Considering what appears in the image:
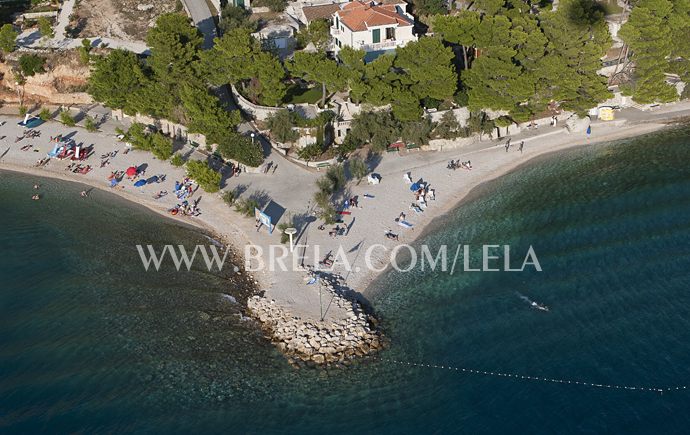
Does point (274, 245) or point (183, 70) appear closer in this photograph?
point (274, 245)

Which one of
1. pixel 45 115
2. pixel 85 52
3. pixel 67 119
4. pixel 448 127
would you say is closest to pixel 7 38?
pixel 85 52

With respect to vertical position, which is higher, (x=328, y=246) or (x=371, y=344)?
(x=328, y=246)

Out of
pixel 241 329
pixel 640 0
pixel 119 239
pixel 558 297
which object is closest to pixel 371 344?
pixel 241 329

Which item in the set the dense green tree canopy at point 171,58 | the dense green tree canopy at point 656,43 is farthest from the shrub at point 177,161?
the dense green tree canopy at point 656,43

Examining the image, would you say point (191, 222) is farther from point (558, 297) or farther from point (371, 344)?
point (558, 297)

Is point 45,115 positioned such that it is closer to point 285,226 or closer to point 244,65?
point 244,65

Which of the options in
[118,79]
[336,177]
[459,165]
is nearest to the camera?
[336,177]

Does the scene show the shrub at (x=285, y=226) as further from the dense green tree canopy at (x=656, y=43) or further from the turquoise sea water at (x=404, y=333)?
the dense green tree canopy at (x=656, y=43)
